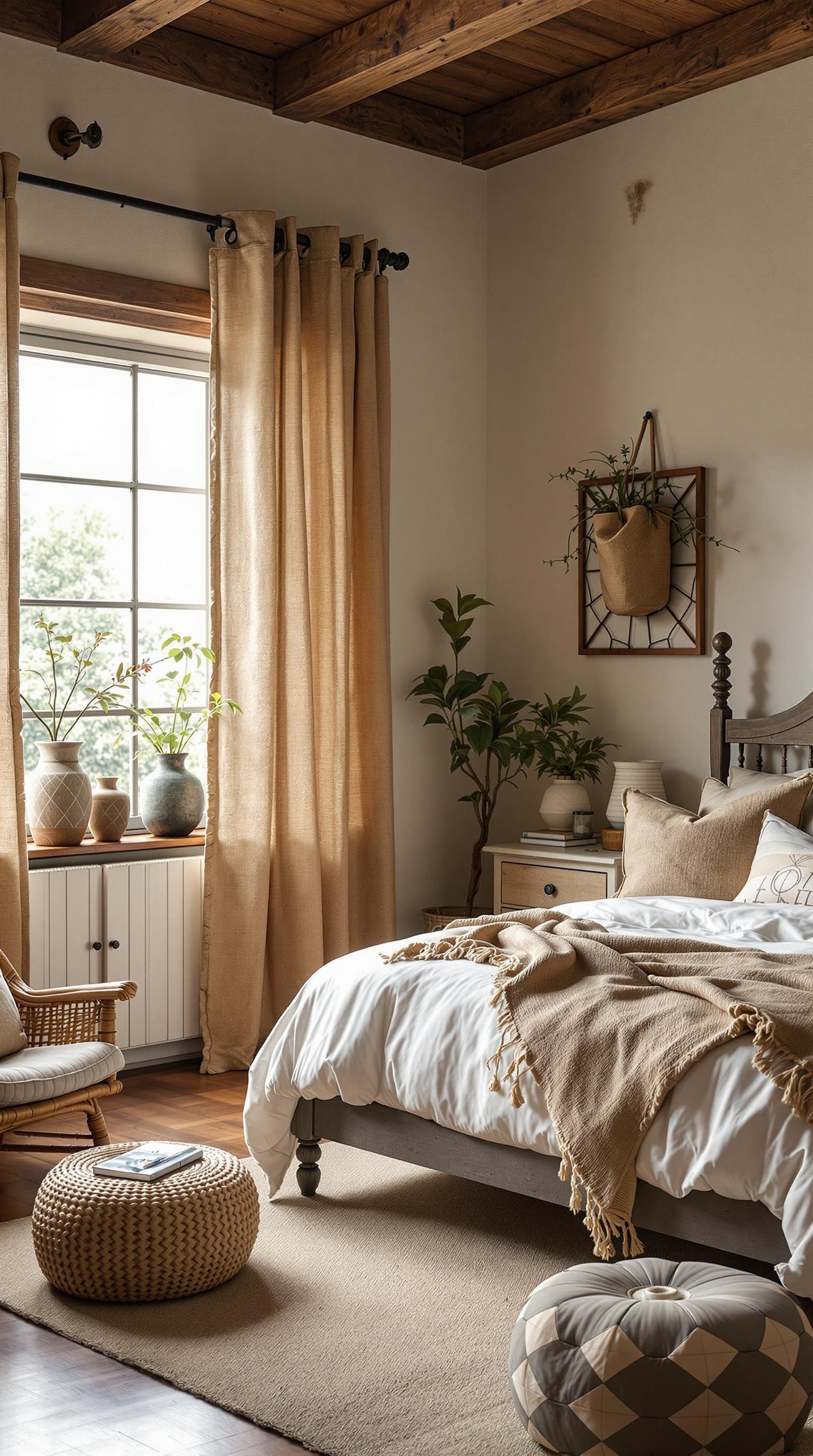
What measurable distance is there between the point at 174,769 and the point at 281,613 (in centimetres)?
62

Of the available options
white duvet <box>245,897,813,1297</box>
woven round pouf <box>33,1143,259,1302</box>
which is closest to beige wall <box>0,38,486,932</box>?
white duvet <box>245,897,813,1297</box>

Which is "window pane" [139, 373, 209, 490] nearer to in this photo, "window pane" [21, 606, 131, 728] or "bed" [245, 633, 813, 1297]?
"window pane" [21, 606, 131, 728]

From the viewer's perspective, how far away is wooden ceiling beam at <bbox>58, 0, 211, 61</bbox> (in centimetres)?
400

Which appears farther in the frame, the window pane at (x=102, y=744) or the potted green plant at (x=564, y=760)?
the potted green plant at (x=564, y=760)

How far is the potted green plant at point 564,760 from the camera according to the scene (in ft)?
16.5

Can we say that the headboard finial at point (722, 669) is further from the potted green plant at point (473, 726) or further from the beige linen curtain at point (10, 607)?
the beige linen curtain at point (10, 607)

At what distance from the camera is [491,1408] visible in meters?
2.36

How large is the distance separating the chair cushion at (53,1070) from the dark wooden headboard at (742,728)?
213 centimetres

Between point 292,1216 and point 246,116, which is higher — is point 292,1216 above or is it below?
below

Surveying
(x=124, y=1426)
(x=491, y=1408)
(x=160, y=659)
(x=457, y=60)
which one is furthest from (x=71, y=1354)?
(x=457, y=60)

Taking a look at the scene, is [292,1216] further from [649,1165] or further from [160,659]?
[160,659]

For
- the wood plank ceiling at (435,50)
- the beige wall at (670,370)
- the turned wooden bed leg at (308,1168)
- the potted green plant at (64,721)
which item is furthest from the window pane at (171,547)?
the turned wooden bed leg at (308,1168)

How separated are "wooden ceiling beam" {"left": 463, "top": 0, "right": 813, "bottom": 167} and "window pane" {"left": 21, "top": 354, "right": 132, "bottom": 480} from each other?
1738 mm

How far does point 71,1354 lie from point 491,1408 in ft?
2.53
